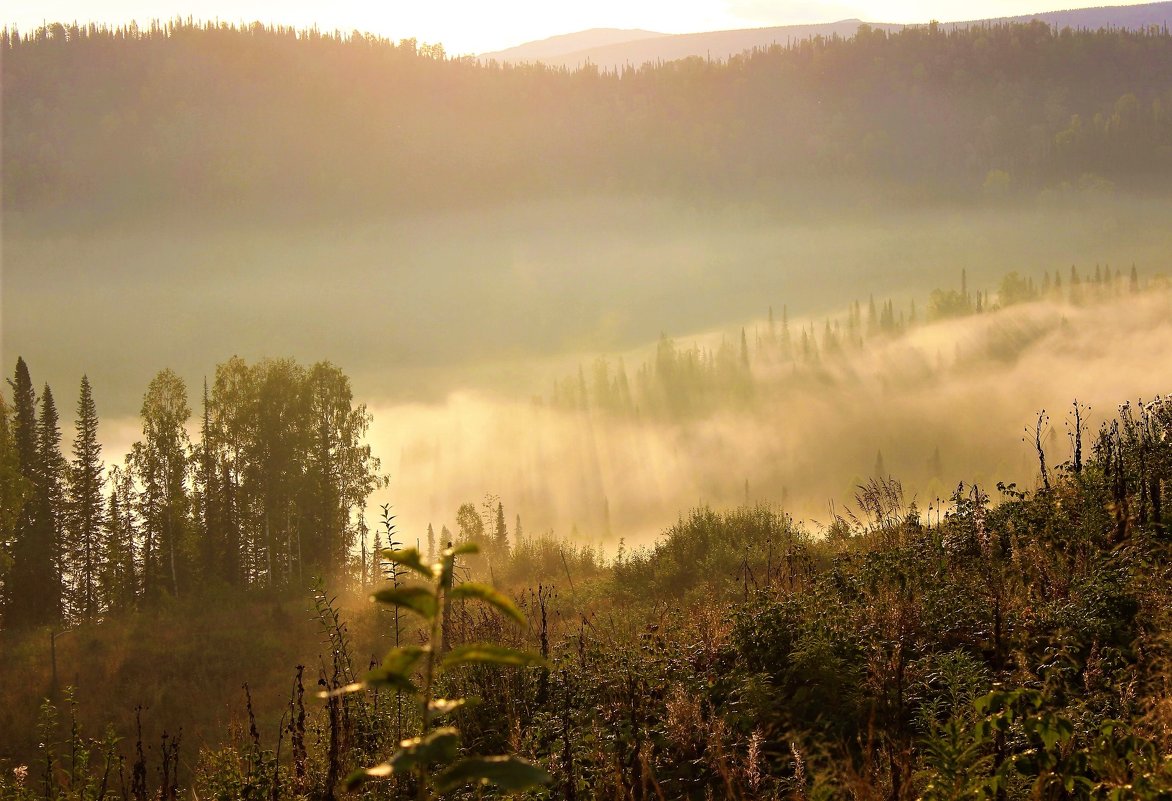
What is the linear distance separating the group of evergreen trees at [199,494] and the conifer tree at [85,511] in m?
0.07

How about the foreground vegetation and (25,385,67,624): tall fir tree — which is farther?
(25,385,67,624): tall fir tree

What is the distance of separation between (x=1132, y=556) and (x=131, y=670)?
29.4 meters

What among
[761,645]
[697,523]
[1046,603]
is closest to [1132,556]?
[1046,603]

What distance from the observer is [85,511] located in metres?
56.8

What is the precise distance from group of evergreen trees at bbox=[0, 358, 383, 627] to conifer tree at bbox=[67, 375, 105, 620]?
72 millimetres

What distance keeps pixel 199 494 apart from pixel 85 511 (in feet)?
21.0

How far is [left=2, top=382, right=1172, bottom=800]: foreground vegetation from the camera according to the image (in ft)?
19.3

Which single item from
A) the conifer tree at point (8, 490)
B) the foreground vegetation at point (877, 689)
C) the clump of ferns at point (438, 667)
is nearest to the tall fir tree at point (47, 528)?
the conifer tree at point (8, 490)

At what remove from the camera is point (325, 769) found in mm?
9047

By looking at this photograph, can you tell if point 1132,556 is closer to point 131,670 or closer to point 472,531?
point 131,670

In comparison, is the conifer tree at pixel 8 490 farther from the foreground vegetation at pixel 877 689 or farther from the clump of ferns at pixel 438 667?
the clump of ferns at pixel 438 667

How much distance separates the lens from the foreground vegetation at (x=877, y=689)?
589 cm

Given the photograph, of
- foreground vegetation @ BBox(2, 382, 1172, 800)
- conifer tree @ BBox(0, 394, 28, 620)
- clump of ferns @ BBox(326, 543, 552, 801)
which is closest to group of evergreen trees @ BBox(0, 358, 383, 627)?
conifer tree @ BBox(0, 394, 28, 620)

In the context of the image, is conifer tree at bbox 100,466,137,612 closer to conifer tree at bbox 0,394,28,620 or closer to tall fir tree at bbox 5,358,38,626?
tall fir tree at bbox 5,358,38,626
